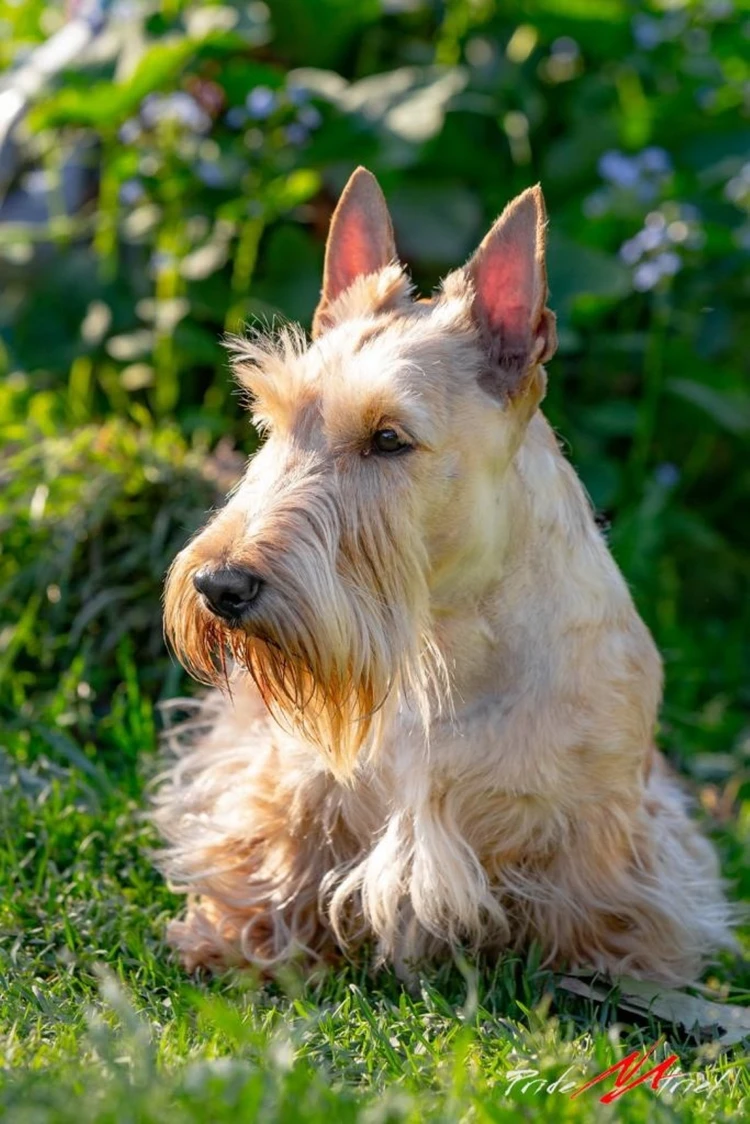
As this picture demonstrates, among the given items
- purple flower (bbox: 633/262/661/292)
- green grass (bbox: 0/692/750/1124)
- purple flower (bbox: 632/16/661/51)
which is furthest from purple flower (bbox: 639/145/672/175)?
green grass (bbox: 0/692/750/1124)

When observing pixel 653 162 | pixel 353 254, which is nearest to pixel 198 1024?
pixel 353 254

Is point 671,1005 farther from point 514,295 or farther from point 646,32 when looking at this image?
point 646,32

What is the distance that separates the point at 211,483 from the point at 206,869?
1434 mm

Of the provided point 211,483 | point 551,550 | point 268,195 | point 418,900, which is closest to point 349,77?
point 268,195

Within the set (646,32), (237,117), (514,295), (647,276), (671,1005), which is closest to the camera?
(514,295)

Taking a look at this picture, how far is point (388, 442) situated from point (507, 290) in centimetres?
37

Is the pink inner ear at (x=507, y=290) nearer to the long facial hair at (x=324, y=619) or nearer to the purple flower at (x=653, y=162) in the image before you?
the long facial hair at (x=324, y=619)

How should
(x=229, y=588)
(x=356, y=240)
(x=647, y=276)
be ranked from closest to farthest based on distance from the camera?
(x=229, y=588) → (x=356, y=240) → (x=647, y=276)

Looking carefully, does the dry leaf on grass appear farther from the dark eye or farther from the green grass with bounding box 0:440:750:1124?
the dark eye

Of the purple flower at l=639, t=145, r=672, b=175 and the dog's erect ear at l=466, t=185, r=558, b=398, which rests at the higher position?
the dog's erect ear at l=466, t=185, r=558, b=398

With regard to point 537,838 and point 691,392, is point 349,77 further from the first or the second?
point 537,838

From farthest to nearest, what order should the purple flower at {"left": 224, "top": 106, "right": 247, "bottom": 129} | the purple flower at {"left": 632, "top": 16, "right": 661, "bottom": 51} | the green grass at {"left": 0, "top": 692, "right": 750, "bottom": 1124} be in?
the purple flower at {"left": 632, "top": 16, "right": 661, "bottom": 51} < the purple flower at {"left": 224, "top": 106, "right": 247, "bottom": 129} < the green grass at {"left": 0, "top": 692, "right": 750, "bottom": 1124}

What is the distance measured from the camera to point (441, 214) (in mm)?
5199

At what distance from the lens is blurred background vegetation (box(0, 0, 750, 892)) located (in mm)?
4938
